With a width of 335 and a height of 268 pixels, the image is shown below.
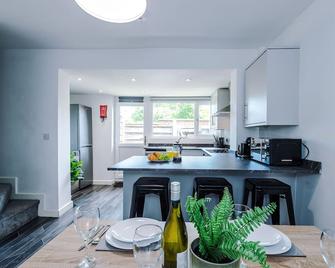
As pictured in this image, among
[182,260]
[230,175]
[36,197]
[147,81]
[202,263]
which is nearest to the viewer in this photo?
[202,263]

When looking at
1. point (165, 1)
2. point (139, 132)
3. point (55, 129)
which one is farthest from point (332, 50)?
point (139, 132)

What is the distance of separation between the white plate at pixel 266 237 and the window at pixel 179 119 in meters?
4.93

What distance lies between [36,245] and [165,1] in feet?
9.36

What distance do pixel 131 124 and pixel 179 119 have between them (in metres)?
1.24

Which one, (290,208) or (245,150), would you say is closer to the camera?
(290,208)

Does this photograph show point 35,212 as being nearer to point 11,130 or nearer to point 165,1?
point 11,130

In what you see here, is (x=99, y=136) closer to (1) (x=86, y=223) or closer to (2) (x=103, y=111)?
(2) (x=103, y=111)

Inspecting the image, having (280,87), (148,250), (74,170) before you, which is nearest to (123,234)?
(148,250)

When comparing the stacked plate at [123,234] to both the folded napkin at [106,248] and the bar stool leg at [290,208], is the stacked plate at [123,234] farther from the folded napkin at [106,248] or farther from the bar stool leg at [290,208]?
the bar stool leg at [290,208]

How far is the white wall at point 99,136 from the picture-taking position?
5.41 meters

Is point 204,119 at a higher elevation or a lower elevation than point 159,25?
lower

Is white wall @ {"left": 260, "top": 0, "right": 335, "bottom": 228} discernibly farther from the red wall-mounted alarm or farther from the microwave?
the red wall-mounted alarm

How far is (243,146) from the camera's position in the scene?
290 cm

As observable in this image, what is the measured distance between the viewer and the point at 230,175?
91.4 inches
